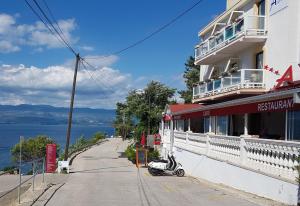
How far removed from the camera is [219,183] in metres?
19.7

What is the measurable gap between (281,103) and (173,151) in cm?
1872

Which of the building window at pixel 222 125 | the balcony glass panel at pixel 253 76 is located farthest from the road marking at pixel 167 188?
the balcony glass panel at pixel 253 76

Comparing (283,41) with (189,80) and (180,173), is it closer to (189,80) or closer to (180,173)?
(180,173)

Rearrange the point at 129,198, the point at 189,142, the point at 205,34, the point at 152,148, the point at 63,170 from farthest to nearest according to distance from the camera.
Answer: the point at 152,148
the point at 205,34
the point at 63,170
the point at 189,142
the point at 129,198

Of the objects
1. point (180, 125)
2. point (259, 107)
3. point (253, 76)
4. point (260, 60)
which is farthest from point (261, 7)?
point (180, 125)

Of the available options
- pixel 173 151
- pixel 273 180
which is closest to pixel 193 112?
pixel 173 151

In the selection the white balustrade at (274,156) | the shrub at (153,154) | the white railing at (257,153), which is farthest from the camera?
the shrub at (153,154)

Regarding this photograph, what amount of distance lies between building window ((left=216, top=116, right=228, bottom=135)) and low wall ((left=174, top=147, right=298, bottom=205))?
5.87 ft

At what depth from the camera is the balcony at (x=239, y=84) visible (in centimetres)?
2601

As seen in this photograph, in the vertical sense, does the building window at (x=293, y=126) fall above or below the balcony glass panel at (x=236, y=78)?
below

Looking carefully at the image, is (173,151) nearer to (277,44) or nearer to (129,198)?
(277,44)

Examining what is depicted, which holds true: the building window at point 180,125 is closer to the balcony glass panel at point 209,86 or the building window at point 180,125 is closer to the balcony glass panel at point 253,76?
the balcony glass panel at point 209,86

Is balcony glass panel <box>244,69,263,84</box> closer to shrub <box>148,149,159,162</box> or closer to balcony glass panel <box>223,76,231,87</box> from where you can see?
balcony glass panel <box>223,76,231,87</box>

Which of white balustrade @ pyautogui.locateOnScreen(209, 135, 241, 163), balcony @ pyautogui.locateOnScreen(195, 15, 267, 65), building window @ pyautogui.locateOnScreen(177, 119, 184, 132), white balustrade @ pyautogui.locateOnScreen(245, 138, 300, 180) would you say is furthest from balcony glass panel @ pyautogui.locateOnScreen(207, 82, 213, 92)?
white balustrade @ pyautogui.locateOnScreen(245, 138, 300, 180)
